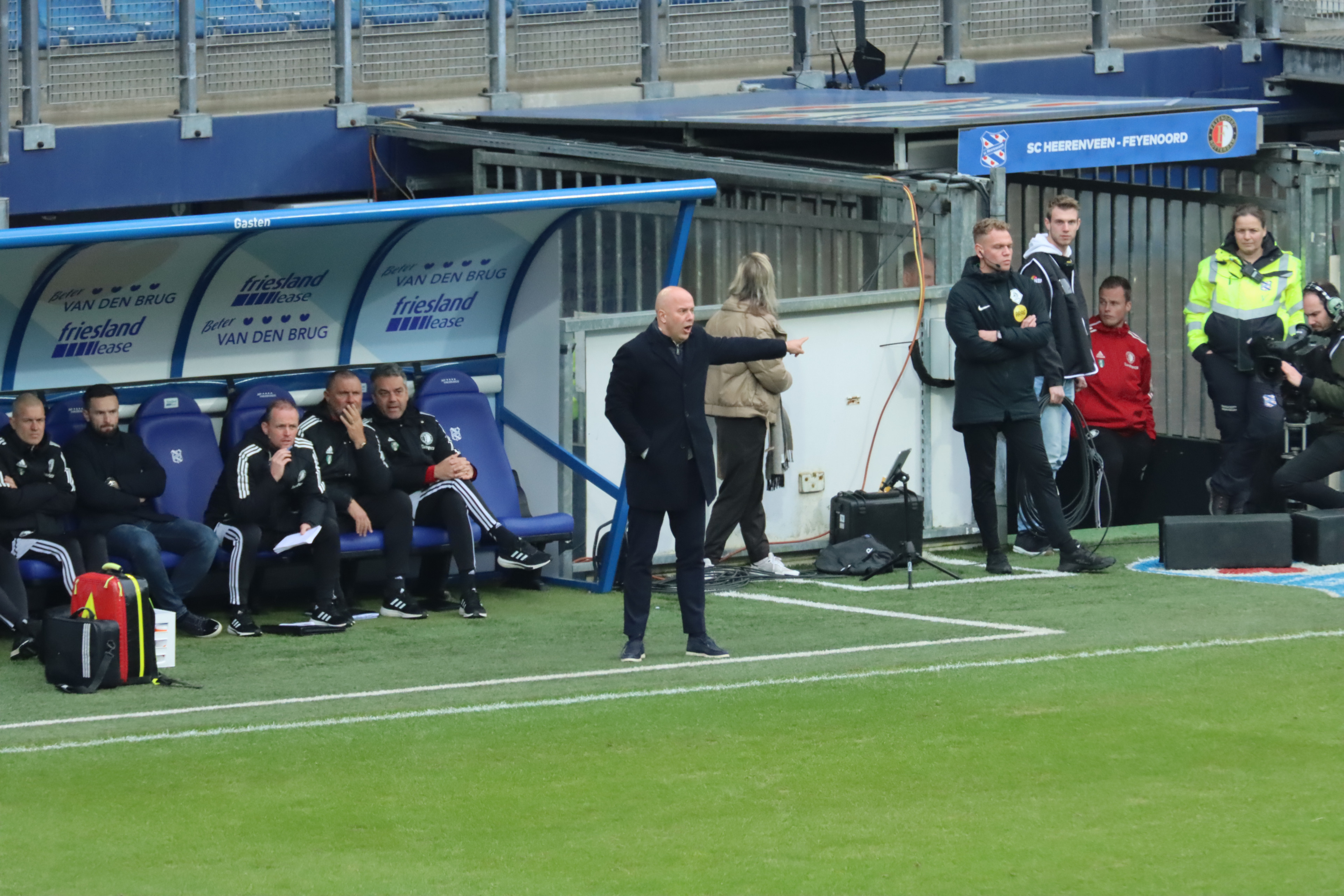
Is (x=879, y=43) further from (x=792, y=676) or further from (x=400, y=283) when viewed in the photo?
(x=792, y=676)

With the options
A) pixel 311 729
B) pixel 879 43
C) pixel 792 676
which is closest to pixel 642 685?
pixel 792 676

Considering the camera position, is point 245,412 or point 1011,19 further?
point 1011,19

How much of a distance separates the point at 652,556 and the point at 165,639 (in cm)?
222

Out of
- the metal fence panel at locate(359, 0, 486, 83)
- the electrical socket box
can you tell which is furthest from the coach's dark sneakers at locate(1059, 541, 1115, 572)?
the metal fence panel at locate(359, 0, 486, 83)

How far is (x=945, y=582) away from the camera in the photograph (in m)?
11.4

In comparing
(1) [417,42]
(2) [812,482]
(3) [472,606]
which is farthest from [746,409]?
(1) [417,42]

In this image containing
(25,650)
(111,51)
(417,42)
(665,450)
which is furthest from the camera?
(417,42)

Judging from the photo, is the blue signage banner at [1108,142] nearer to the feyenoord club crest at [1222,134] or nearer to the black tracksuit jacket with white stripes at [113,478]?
the feyenoord club crest at [1222,134]

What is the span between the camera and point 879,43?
20.8 m

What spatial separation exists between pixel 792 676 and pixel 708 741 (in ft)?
4.07

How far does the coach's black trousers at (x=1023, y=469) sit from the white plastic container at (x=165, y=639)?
15.2 ft

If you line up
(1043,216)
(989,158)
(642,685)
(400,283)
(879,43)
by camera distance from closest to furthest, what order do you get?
(642,685), (400,283), (989,158), (1043,216), (879,43)

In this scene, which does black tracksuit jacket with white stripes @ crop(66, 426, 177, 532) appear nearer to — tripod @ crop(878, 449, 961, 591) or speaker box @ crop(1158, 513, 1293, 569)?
tripod @ crop(878, 449, 961, 591)

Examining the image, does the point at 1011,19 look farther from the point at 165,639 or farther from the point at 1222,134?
the point at 165,639
